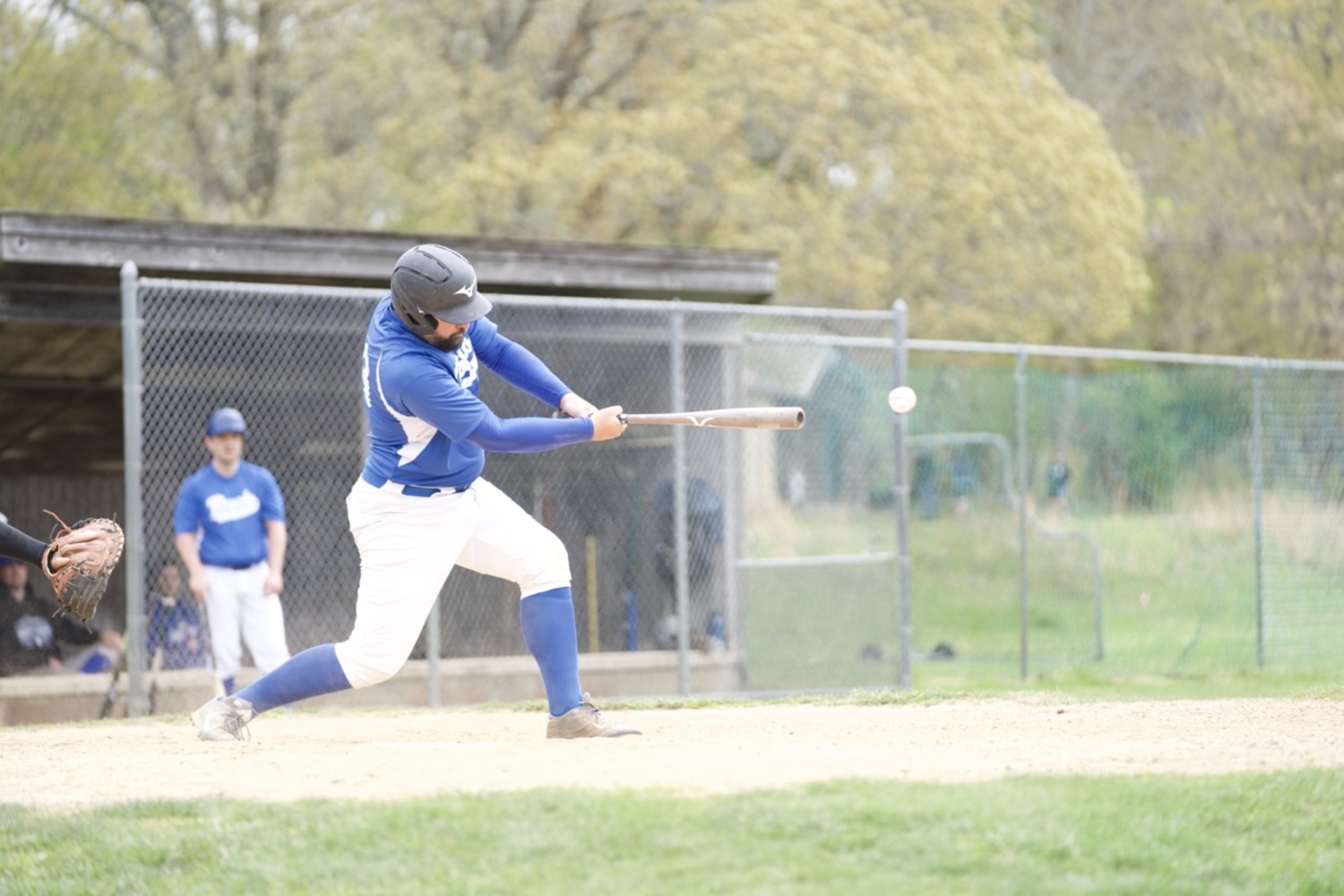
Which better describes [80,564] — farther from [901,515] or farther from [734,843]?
[901,515]

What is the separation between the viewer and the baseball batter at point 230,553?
30.6ft

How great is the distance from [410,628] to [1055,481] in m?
11.2

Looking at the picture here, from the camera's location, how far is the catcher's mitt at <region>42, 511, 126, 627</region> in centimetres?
630

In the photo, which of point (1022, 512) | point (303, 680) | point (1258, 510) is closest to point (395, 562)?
point (303, 680)

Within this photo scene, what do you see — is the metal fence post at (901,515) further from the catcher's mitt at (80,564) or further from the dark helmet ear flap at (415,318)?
the catcher's mitt at (80,564)

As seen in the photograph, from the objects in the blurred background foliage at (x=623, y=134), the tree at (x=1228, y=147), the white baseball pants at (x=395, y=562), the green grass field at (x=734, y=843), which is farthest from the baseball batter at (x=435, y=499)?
the tree at (x=1228, y=147)

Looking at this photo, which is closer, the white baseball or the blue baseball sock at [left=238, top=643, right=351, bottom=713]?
the blue baseball sock at [left=238, top=643, right=351, bottom=713]

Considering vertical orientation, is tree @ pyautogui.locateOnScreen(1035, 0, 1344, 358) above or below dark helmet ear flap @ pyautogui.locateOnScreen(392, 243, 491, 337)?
above

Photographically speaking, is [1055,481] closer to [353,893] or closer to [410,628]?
[410,628]

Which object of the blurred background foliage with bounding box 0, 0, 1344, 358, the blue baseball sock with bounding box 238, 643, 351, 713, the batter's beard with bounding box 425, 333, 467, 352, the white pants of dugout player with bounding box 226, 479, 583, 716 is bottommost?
the blue baseball sock with bounding box 238, 643, 351, 713

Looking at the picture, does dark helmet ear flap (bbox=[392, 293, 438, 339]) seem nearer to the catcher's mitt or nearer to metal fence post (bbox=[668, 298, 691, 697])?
the catcher's mitt

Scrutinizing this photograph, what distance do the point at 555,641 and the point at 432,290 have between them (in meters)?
1.43

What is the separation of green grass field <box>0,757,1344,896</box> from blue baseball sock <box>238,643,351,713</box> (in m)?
1.08

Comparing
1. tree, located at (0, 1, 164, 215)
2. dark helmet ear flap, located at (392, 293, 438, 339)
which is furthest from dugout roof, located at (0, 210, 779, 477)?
tree, located at (0, 1, 164, 215)
